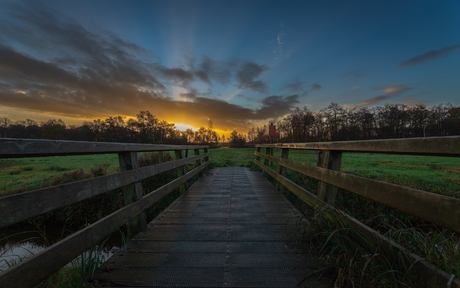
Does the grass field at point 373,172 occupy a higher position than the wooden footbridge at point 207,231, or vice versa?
the wooden footbridge at point 207,231

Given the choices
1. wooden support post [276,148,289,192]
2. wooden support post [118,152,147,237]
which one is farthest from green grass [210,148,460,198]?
wooden support post [118,152,147,237]

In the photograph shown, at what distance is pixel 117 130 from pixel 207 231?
189 ft

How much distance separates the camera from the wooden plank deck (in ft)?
5.06

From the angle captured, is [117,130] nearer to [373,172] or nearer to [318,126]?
[318,126]

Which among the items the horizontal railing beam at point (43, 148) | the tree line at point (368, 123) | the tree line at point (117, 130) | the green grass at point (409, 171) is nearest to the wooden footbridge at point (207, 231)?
the horizontal railing beam at point (43, 148)

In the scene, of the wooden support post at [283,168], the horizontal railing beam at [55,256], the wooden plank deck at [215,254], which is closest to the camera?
the horizontal railing beam at [55,256]

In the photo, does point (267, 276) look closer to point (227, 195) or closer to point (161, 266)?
point (161, 266)

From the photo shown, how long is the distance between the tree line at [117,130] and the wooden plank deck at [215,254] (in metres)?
43.6

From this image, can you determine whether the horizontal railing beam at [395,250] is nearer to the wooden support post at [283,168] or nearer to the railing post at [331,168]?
the railing post at [331,168]

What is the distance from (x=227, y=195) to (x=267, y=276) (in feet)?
8.82

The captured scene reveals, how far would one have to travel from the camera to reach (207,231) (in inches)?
97.7

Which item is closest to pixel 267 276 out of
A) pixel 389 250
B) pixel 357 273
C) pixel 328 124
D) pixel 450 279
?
pixel 357 273

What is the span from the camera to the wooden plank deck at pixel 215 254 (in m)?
1.54

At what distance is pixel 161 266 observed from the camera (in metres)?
1.72
